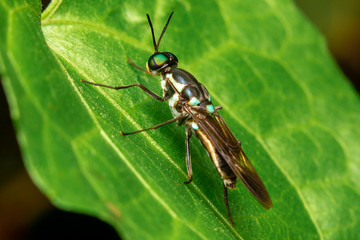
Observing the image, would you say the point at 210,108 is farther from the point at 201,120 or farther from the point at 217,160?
the point at 217,160

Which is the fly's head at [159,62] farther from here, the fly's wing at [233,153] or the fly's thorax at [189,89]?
the fly's wing at [233,153]

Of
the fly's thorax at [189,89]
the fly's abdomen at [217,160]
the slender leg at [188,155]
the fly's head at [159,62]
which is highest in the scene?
the fly's head at [159,62]

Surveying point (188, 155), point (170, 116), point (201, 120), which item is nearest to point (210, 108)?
point (201, 120)

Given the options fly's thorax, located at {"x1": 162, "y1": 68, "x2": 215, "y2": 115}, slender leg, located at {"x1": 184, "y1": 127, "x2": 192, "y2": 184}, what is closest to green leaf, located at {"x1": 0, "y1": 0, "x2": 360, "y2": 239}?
slender leg, located at {"x1": 184, "y1": 127, "x2": 192, "y2": 184}

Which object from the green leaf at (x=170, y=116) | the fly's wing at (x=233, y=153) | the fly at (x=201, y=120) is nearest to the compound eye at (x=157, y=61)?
the fly at (x=201, y=120)

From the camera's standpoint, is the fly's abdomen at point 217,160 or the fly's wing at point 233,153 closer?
the fly's wing at point 233,153

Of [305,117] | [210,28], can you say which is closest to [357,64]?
[305,117]
